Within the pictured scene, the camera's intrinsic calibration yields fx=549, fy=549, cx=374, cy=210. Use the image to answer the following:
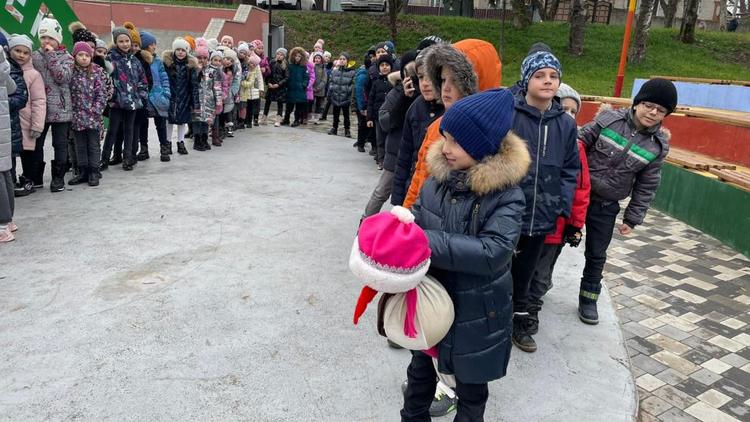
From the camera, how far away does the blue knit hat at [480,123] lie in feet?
6.70

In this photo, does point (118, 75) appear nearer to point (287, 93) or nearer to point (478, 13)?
point (287, 93)

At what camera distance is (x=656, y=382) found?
10.5 ft

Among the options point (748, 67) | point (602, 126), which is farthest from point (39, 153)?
point (748, 67)

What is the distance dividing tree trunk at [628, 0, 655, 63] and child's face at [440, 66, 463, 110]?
21.7 metres

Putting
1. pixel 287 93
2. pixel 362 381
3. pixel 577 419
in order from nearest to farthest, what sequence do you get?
pixel 577 419 → pixel 362 381 → pixel 287 93

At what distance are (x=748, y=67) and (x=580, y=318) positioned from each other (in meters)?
25.7

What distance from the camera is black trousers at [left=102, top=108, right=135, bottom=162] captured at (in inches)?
269

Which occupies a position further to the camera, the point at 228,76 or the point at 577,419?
the point at 228,76

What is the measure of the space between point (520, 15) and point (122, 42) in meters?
22.5

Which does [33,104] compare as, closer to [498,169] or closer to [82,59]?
[82,59]

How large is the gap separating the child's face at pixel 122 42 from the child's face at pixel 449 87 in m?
5.08

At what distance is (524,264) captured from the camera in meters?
3.26

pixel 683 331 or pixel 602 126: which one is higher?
pixel 602 126

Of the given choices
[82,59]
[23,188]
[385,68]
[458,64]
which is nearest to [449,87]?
[458,64]
